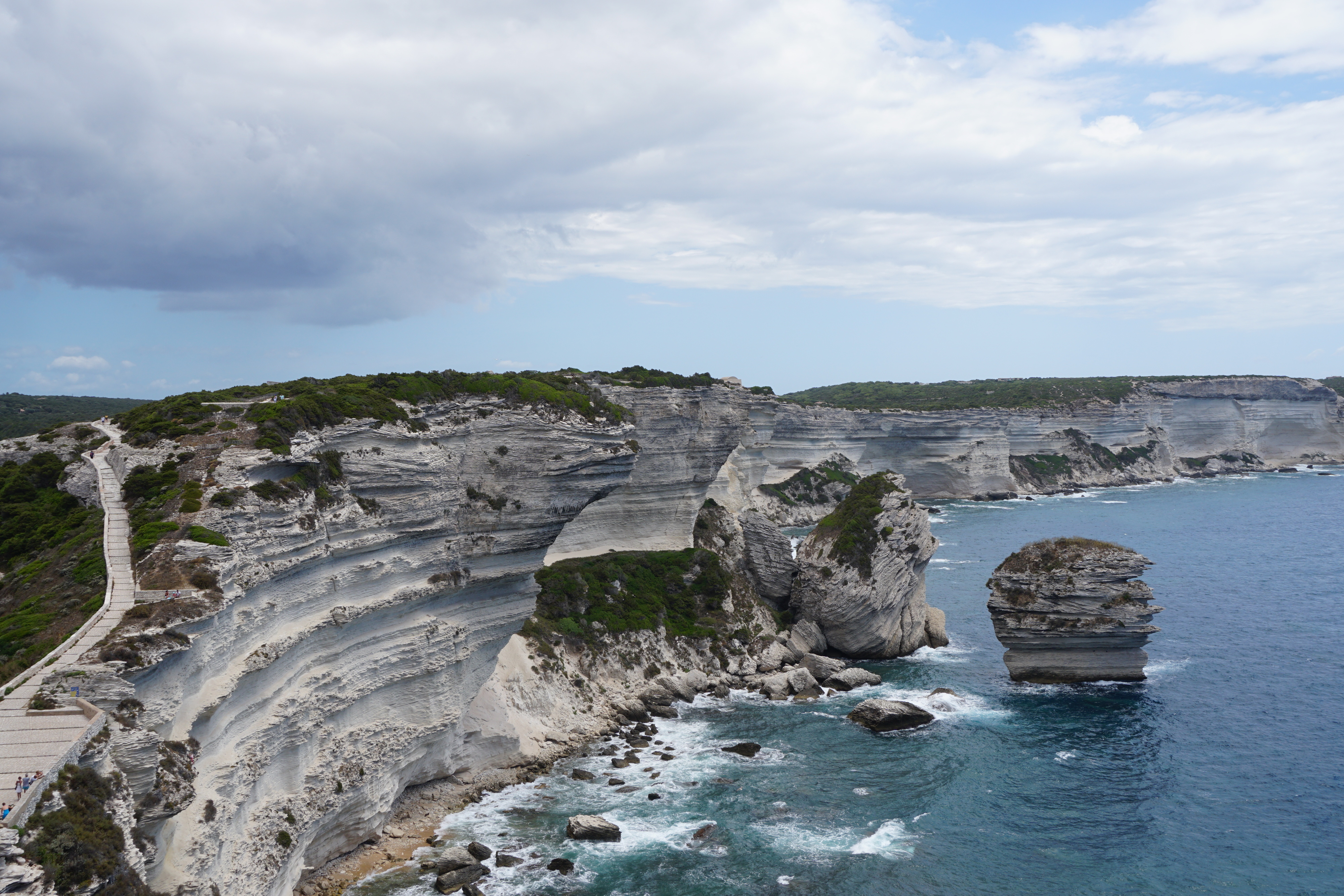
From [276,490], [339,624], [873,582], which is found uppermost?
[276,490]

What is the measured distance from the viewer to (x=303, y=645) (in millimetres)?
28984

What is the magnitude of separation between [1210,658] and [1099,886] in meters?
32.7

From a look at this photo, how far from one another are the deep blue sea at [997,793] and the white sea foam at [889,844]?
0.09 m

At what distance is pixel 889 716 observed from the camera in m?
46.2

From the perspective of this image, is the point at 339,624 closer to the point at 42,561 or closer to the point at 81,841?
the point at 42,561

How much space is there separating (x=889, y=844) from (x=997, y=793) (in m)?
7.59

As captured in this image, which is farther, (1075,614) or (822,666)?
(822,666)

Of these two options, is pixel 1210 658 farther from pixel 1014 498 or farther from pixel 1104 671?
pixel 1014 498

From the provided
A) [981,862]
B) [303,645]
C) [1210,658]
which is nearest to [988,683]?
[1210,658]

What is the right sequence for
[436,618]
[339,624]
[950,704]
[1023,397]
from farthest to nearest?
1. [1023,397]
2. [950,704]
3. [436,618]
4. [339,624]

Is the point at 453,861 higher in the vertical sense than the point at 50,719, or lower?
lower

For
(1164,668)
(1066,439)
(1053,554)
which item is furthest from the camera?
(1066,439)

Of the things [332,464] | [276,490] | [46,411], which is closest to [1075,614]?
[332,464]

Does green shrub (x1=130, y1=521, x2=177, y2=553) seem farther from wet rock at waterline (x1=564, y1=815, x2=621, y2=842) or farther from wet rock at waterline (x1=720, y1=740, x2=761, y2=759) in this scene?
wet rock at waterline (x1=720, y1=740, x2=761, y2=759)
